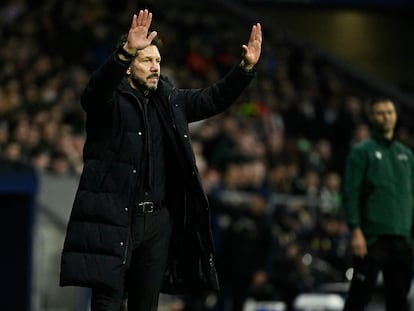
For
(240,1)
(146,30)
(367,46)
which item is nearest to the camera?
(146,30)

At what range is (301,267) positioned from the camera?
54.4 ft

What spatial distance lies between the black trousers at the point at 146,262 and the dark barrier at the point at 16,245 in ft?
17.8

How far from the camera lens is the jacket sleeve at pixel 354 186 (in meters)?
10.3

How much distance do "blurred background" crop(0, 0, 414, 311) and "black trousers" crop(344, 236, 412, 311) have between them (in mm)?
2656

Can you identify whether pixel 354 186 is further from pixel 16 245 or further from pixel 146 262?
pixel 16 245

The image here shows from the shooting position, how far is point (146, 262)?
8.25 m

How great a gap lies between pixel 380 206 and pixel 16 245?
4.62 m

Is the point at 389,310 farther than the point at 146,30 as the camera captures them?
Yes

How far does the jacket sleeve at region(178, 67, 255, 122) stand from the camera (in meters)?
8.35

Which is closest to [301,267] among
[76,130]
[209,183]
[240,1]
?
[209,183]

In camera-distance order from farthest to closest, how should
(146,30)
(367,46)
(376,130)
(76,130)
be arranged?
(367,46)
(76,130)
(376,130)
(146,30)

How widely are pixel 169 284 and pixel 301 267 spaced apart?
27.0 ft

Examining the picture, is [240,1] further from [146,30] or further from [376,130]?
[146,30]

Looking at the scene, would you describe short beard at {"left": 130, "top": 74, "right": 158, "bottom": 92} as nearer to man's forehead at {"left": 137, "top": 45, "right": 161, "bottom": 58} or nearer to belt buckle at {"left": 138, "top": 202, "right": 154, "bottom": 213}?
man's forehead at {"left": 137, "top": 45, "right": 161, "bottom": 58}
